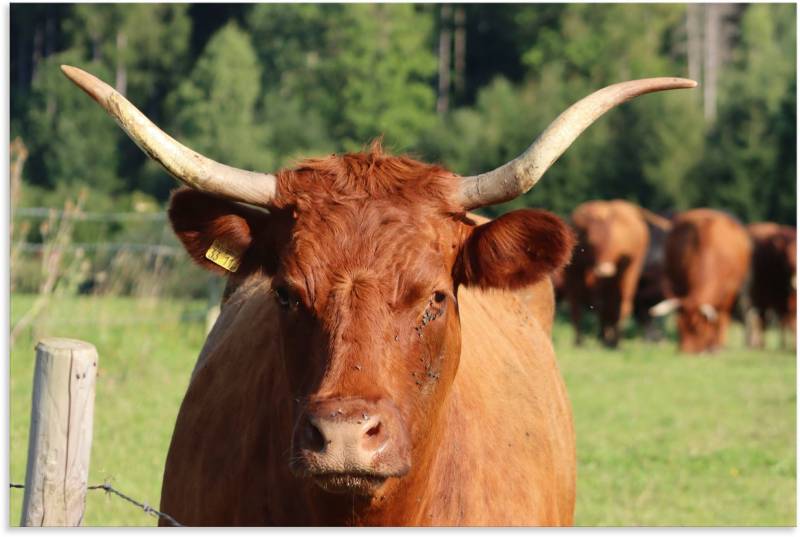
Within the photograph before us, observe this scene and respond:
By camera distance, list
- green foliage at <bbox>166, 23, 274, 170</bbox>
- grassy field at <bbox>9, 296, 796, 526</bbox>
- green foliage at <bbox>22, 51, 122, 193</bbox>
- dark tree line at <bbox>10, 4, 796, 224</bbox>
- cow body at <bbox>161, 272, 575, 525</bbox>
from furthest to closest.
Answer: green foliage at <bbox>166, 23, 274, 170</bbox>, green foliage at <bbox>22, 51, 122, 193</bbox>, dark tree line at <bbox>10, 4, 796, 224</bbox>, grassy field at <bbox>9, 296, 796, 526</bbox>, cow body at <bbox>161, 272, 575, 525</bbox>

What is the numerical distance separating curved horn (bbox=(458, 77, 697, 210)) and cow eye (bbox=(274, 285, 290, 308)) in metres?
0.69

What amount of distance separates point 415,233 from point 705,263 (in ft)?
58.6

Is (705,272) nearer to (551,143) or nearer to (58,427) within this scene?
(551,143)

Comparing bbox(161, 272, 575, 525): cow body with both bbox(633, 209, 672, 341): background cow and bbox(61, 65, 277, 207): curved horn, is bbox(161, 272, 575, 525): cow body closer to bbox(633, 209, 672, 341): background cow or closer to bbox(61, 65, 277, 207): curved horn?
bbox(61, 65, 277, 207): curved horn

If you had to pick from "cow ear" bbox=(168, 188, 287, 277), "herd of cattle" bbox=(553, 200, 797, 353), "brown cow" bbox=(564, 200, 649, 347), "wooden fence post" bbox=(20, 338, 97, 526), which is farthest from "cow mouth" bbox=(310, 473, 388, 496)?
"brown cow" bbox=(564, 200, 649, 347)

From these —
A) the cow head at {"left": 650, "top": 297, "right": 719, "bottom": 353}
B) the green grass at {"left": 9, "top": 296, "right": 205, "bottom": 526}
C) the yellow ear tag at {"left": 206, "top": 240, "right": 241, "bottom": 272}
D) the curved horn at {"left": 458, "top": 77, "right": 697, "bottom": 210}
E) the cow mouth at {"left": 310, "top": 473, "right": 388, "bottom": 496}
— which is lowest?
the cow head at {"left": 650, "top": 297, "right": 719, "bottom": 353}

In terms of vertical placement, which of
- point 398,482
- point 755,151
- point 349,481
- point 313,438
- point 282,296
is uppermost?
point 755,151

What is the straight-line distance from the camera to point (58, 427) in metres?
3.80

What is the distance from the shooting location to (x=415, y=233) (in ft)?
12.9

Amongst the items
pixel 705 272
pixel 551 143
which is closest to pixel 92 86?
pixel 551 143

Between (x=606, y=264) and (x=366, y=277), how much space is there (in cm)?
1858

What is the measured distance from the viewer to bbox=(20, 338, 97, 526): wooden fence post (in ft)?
12.4

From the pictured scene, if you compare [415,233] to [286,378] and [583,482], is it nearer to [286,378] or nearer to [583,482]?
[286,378]

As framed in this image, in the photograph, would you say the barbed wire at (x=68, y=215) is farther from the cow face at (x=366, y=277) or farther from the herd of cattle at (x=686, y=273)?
the herd of cattle at (x=686, y=273)
